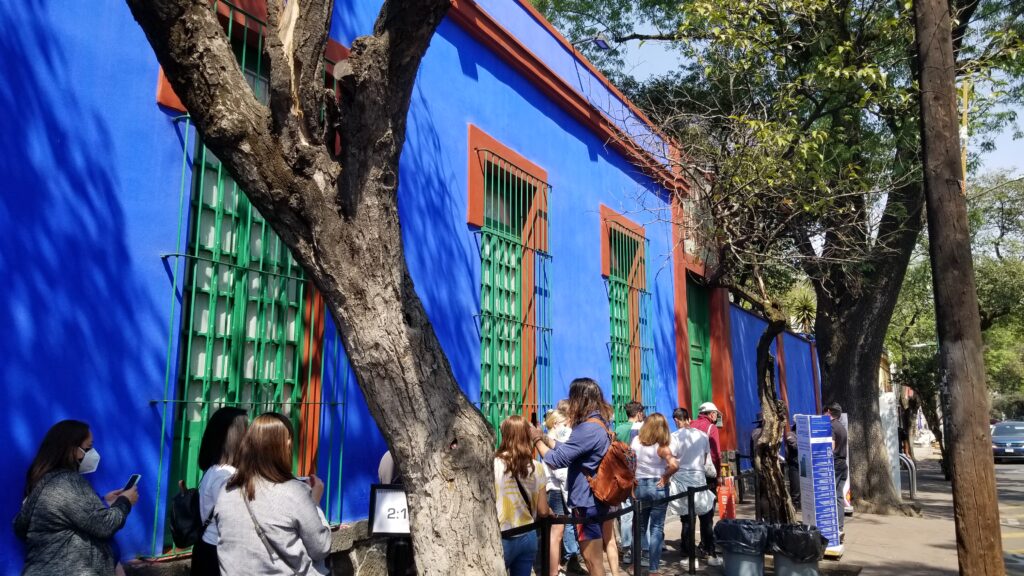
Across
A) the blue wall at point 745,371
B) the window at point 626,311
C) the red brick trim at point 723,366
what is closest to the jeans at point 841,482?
the window at point 626,311

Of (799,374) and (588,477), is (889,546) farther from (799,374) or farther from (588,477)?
(799,374)

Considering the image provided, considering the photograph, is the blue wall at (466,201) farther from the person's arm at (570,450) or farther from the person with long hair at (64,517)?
the person with long hair at (64,517)

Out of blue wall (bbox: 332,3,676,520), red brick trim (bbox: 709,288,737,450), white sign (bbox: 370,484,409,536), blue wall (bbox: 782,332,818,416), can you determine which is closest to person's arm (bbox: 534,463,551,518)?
white sign (bbox: 370,484,409,536)

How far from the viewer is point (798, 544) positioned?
23.2 ft

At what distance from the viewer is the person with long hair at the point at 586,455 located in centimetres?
572

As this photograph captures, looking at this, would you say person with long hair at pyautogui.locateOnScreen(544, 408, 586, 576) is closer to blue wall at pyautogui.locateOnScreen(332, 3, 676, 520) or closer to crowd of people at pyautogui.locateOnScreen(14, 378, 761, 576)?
blue wall at pyautogui.locateOnScreen(332, 3, 676, 520)

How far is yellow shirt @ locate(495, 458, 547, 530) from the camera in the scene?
516cm

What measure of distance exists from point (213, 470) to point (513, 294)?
16.8ft

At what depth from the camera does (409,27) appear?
3.97m

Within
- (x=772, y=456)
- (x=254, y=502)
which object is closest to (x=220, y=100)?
(x=254, y=502)

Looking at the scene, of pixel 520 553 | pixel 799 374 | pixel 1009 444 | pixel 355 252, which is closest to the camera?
pixel 355 252

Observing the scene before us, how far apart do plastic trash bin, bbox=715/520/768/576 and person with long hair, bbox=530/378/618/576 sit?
2.06m

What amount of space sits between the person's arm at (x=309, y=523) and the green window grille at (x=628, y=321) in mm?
7490

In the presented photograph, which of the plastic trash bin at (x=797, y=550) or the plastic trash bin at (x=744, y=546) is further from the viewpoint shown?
the plastic trash bin at (x=744, y=546)
